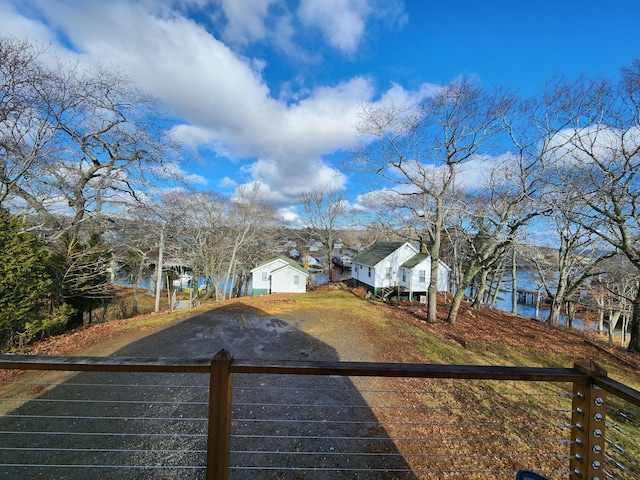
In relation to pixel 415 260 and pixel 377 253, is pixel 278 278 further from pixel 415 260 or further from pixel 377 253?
pixel 415 260

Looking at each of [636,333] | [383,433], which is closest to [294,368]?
[383,433]

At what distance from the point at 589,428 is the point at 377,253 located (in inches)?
1041

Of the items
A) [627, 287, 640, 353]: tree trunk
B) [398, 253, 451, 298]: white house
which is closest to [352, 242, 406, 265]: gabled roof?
[398, 253, 451, 298]: white house

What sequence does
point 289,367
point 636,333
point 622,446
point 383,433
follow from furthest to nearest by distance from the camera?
point 636,333
point 622,446
point 383,433
point 289,367

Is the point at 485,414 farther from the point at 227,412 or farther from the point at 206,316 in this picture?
the point at 206,316

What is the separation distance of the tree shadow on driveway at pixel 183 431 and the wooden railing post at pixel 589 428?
4.47ft

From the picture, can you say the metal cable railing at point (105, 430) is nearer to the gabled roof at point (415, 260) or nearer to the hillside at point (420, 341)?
the hillside at point (420, 341)

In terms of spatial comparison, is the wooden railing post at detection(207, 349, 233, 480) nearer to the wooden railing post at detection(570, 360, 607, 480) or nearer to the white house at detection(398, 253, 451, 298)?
the wooden railing post at detection(570, 360, 607, 480)

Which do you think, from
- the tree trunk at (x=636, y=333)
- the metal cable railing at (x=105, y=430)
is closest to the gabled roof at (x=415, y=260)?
the tree trunk at (x=636, y=333)

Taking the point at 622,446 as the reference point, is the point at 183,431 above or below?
above

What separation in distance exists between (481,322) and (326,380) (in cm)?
1127

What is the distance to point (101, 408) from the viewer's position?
477 centimetres

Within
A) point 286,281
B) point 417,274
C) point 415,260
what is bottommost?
point 286,281

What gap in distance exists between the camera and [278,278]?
26.7m
